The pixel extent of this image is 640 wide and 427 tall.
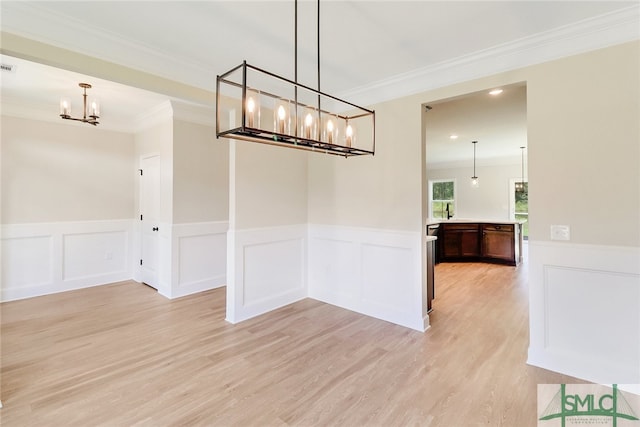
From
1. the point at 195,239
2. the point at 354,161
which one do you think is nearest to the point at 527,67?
the point at 354,161

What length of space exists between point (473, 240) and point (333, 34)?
5743 millimetres

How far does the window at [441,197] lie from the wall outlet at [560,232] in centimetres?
753

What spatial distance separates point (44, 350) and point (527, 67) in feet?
16.4

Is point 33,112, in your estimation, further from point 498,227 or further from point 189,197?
point 498,227

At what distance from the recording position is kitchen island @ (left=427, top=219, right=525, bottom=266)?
21.0ft

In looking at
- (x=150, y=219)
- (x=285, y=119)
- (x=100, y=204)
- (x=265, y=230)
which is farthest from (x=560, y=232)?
(x=100, y=204)

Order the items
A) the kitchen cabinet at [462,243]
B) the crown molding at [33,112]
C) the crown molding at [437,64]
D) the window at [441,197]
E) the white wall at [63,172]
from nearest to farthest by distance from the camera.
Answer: the crown molding at [437,64] < the crown molding at [33,112] < the white wall at [63,172] < the kitchen cabinet at [462,243] < the window at [441,197]

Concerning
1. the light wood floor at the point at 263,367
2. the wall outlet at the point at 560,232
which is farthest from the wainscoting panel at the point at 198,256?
the wall outlet at the point at 560,232

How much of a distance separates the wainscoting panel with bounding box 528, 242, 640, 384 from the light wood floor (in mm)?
222

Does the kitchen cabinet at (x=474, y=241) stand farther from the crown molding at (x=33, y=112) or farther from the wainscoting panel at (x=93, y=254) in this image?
the crown molding at (x=33, y=112)

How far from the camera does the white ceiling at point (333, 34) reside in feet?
6.70

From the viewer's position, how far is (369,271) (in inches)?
142

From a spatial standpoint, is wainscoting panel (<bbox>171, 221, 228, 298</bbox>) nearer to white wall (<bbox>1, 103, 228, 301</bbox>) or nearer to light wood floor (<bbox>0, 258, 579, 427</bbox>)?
Result: white wall (<bbox>1, 103, 228, 301</bbox>)

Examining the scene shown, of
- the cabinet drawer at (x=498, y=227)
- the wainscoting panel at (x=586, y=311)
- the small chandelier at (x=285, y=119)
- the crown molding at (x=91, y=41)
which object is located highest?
the crown molding at (x=91, y=41)
